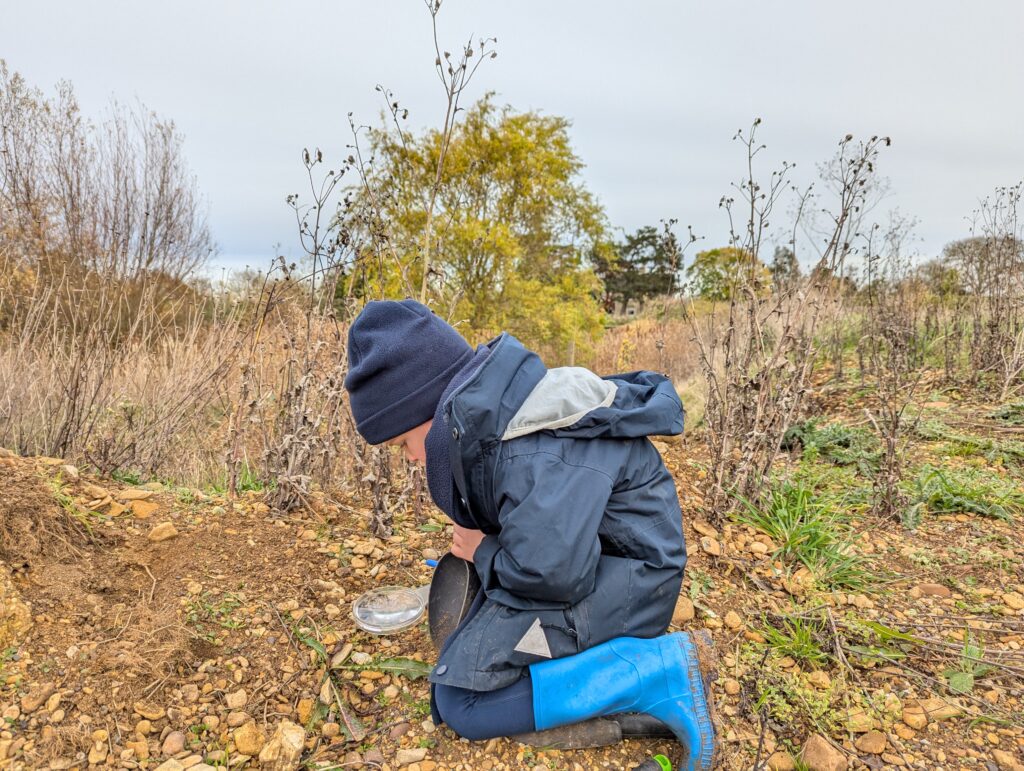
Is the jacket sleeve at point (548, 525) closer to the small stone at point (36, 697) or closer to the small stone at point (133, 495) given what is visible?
the small stone at point (36, 697)

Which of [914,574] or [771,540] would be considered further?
[771,540]

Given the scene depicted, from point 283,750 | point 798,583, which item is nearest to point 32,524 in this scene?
point 283,750

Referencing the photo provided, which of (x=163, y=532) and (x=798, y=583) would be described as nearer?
(x=163, y=532)

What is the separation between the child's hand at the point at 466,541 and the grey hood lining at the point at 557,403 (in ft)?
1.54

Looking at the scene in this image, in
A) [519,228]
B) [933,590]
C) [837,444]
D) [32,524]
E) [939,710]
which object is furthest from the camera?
[519,228]

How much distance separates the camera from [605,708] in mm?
1551

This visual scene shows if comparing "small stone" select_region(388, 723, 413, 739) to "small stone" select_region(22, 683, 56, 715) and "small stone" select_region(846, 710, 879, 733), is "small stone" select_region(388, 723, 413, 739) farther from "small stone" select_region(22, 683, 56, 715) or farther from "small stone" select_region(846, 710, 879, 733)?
"small stone" select_region(846, 710, 879, 733)

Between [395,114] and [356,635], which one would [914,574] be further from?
[395,114]

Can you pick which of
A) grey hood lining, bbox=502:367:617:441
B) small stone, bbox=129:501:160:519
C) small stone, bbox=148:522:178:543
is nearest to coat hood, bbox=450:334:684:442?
grey hood lining, bbox=502:367:617:441

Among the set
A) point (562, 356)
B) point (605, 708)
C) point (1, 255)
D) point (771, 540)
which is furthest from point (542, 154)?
point (605, 708)

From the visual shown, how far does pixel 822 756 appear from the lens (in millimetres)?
1563

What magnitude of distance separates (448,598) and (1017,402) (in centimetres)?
446

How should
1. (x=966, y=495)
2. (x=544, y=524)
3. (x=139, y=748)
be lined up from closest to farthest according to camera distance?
(x=544, y=524) → (x=139, y=748) → (x=966, y=495)

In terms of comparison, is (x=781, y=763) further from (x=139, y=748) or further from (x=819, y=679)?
(x=139, y=748)
